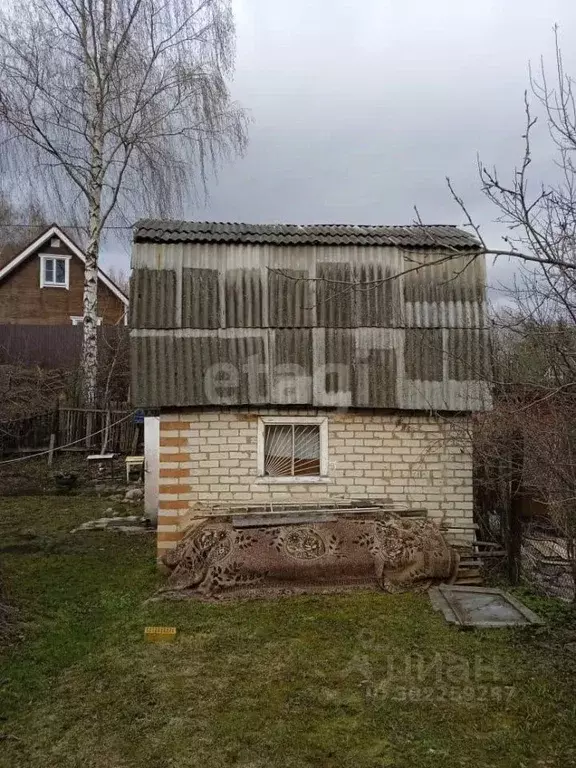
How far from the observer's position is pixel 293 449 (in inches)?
291

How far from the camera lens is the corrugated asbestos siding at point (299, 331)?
7191mm

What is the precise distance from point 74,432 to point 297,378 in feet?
34.4

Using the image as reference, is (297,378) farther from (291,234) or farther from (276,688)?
(276,688)

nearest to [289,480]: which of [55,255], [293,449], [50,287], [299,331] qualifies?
[293,449]

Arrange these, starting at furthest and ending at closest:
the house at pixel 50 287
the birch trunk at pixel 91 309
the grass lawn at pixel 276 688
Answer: the house at pixel 50 287
the birch trunk at pixel 91 309
the grass lawn at pixel 276 688

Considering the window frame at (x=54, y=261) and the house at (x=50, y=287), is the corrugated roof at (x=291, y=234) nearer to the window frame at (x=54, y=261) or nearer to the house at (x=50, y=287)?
the house at (x=50, y=287)

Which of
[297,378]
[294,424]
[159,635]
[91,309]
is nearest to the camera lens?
[159,635]

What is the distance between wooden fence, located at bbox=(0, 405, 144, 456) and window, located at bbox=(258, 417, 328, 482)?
8977 mm

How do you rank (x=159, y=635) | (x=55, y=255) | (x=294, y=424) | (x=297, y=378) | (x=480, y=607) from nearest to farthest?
(x=159, y=635) < (x=480, y=607) < (x=297, y=378) < (x=294, y=424) < (x=55, y=255)

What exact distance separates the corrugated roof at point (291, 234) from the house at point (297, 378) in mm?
43

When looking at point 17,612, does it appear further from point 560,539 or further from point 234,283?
point 560,539

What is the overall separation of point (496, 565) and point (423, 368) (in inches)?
109

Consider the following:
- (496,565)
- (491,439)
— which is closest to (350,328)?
(491,439)

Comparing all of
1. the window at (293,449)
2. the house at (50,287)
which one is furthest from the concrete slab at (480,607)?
the house at (50,287)
